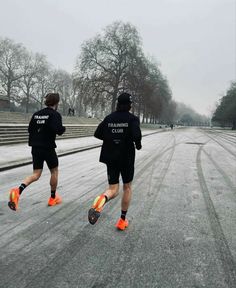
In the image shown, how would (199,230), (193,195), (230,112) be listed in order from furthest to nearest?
(230,112) < (193,195) < (199,230)

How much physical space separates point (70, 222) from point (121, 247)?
42.6 inches

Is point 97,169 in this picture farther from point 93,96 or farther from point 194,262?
point 93,96

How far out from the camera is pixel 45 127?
494cm

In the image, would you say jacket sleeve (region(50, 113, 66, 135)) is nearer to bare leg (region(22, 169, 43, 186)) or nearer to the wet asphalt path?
bare leg (region(22, 169, 43, 186))

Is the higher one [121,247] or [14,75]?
[14,75]

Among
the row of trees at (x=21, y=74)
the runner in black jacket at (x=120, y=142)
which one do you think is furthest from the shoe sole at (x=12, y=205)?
the row of trees at (x=21, y=74)

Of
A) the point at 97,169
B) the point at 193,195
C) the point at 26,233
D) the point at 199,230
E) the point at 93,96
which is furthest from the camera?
the point at 93,96

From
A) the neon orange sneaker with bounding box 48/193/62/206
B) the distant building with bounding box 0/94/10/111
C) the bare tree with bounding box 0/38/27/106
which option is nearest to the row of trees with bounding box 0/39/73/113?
the bare tree with bounding box 0/38/27/106

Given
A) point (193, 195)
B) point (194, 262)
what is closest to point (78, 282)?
point (194, 262)

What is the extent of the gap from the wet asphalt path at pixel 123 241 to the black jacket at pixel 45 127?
1.10 metres

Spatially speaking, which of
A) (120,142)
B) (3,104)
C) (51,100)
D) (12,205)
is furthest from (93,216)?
(3,104)

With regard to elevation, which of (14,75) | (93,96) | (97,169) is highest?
(14,75)

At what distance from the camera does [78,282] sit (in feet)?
9.19

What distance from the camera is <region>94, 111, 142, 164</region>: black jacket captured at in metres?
4.02
